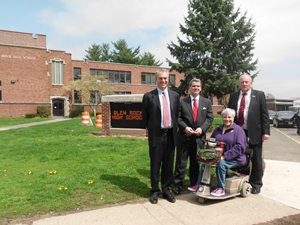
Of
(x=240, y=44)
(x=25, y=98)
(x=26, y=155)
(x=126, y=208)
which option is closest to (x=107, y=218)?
(x=126, y=208)

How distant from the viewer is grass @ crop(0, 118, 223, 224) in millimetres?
3770

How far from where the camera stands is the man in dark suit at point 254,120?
176 inches

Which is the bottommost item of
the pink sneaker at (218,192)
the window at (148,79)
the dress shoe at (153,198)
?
the dress shoe at (153,198)

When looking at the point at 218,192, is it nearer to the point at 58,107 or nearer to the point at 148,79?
the point at 58,107

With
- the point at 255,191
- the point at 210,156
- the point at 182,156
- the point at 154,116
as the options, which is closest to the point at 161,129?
the point at 154,116

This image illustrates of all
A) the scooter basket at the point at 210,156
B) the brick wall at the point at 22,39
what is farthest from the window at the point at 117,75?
the scooter basket at the point at 210,156

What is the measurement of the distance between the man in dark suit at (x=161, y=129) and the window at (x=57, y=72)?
3254cm

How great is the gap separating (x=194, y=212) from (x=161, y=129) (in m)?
1.43

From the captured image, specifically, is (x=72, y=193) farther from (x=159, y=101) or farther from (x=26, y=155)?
(x=26, y=155)

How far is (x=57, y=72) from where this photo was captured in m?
33.8

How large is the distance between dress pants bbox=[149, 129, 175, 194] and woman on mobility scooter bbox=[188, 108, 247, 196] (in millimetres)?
452

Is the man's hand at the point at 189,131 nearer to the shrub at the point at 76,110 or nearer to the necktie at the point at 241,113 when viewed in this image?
the necktie at the point at 241,113

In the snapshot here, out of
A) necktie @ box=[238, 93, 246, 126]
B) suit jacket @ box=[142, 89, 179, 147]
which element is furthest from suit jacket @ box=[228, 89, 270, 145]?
suit jacket @ box=[142, 89, 179, 147]

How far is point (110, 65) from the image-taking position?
1542 inches
